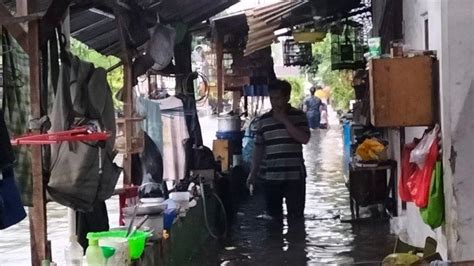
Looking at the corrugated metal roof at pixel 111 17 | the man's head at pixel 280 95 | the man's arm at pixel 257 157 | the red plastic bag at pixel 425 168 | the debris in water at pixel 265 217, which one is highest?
the corrugated metal roof at pixel 111 17

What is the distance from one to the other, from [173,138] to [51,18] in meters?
4.96

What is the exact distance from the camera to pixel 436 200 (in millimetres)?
5723

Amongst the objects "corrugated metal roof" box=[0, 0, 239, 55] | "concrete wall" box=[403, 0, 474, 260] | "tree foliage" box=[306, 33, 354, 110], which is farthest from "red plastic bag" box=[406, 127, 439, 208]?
"tree foliage" box=[306, 33, 354, 110]

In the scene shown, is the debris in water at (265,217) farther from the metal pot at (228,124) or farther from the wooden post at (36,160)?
the wooden post at (36,160)

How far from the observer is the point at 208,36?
1559cm

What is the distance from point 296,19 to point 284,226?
441 centimetres

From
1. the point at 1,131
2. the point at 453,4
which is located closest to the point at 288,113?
the point at 453,4

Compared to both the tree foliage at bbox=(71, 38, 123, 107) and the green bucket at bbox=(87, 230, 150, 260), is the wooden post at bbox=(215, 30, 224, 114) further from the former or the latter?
the green bucket at bbox=(87, 230, 150, 260)

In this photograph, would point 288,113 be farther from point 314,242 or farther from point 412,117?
point 412,117

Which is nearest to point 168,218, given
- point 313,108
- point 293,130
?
point 293,130

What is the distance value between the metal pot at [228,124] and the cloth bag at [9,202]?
930 cm

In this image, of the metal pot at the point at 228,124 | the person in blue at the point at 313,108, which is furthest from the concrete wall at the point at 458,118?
the person in blue at the point at 313,108

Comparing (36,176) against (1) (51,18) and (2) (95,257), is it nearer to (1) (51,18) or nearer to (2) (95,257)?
(2) (95,257)

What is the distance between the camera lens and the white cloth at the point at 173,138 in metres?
10.1
